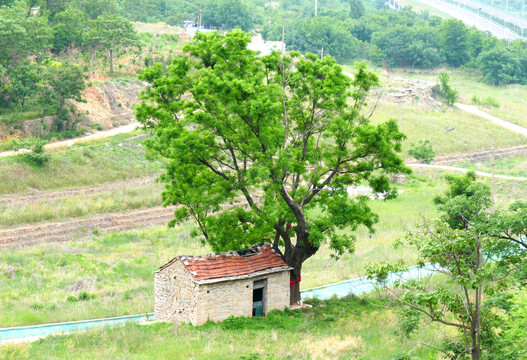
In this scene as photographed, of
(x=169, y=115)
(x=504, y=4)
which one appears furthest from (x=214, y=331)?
(x=504, y=4)

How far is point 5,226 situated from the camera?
126 feet

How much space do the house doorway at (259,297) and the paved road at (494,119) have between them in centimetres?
5904

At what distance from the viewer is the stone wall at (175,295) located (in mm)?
22125

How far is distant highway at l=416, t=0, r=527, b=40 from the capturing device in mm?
141125

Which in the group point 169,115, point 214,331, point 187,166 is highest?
point 169,115

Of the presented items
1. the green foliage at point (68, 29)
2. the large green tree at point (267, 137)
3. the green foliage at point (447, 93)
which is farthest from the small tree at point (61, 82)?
the green foliage at point (447, 93)

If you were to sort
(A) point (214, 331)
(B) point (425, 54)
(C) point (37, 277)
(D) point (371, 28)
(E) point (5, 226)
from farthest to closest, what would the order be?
(D) point (371, 28)
(B) point (425, 54)
(E) point (5, 226)
(C) point (37, 277)
(A) point (214, 331)

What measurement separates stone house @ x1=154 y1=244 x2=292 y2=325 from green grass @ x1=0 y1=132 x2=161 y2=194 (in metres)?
24.2

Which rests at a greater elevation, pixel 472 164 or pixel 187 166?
pixel 187 166

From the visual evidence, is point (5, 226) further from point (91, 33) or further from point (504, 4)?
point (504, 4)

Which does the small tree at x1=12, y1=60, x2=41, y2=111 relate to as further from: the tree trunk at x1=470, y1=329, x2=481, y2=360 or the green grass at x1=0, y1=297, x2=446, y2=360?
the tree trunk at x1=470, y1=329, x2=481, y2=360

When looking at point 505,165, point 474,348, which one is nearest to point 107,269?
point 474,348

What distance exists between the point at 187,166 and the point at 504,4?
173m

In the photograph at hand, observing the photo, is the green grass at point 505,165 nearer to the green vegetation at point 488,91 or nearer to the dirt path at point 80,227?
the green vegetation at point 488,91
